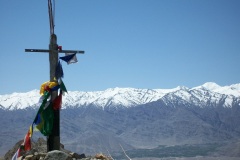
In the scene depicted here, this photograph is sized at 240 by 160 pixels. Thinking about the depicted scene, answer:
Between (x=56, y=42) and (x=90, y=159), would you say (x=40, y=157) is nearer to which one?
(x=90, y=159)

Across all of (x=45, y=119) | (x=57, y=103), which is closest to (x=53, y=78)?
(x=57, y=103)

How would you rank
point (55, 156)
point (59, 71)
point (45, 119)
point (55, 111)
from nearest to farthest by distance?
point (55, 156), point (45, 119), point (55, 111), point (59, 71)

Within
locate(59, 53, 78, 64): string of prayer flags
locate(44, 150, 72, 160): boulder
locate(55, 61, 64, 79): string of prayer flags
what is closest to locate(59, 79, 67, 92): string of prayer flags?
locate(55, 61, 64, 79): string of prayer flags

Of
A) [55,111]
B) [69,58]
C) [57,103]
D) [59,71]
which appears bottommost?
[55,111]

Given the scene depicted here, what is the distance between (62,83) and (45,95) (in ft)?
2.61

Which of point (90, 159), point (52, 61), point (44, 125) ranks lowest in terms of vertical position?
point (90, 159)

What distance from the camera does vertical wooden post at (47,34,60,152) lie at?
12871 millimetres

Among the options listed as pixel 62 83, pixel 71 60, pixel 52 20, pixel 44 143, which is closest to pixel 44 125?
pixel 62 83

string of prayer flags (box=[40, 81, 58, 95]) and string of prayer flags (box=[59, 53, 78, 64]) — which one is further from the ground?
string of prayer flags (box=[59, 53, 78, 64])

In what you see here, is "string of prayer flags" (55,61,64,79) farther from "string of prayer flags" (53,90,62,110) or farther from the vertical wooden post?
"string of prayer flags" (53,90,62,110)

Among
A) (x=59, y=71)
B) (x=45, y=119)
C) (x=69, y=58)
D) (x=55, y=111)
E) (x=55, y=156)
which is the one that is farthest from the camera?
(x=69, y=58)

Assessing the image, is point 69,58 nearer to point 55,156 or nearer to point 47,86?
point 47,86

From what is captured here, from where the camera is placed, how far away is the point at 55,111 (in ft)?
43.0

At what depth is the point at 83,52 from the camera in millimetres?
13711
